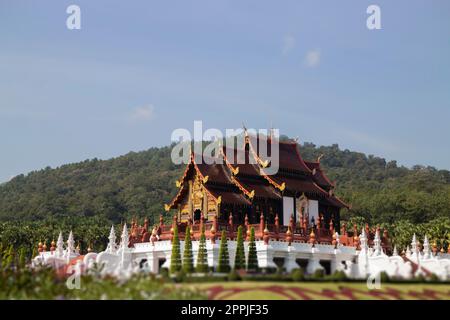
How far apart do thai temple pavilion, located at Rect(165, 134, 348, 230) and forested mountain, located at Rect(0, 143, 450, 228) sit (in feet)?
113

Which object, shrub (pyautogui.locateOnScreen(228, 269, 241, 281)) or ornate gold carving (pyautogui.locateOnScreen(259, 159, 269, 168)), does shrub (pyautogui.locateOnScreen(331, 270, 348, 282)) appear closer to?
shrub (pyautogui.locateOnScreen(228, 269, 241, 281))

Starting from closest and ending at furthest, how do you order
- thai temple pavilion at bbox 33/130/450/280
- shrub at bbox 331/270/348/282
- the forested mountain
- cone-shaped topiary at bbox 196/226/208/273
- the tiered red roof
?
shrub at bbox 331/270/348/282, cone-shaped topiary at bbox 196/226/208/273, thai temple pavilion at bbox 33/130/450/280, the tiered red roof, the forested mountain

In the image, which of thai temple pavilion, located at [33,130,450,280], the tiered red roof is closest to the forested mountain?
the tiered red roof

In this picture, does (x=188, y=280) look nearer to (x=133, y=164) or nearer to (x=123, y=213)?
(x=123, y=213)

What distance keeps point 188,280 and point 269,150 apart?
19.5 m

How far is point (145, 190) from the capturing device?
11025 centimetres

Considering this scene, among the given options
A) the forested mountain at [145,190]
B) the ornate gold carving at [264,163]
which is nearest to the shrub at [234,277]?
the ornate gold carving at [264,163]

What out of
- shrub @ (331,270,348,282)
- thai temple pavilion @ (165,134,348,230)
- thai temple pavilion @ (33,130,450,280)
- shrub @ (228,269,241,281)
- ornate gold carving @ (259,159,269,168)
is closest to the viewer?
shrub @ (228,269,241,281)

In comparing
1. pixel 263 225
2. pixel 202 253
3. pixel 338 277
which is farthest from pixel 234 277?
pixel 263 225

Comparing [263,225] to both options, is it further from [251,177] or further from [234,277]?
[234,277]

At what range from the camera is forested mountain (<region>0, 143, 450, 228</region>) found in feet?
262

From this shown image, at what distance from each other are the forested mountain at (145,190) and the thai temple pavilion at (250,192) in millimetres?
34325

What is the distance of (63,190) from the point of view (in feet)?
386

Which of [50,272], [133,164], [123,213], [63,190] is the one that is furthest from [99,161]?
[50,272]
